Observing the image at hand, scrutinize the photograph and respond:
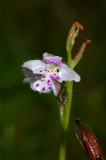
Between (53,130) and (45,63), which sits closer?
(45,63)

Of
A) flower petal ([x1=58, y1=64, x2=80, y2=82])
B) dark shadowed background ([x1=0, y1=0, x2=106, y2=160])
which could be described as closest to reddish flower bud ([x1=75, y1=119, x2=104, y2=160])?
flower petal ([x1=58, y1=64, x2=80, y2=82])

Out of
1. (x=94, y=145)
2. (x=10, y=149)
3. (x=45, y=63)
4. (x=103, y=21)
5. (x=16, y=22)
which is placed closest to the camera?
(x=94, y=145)

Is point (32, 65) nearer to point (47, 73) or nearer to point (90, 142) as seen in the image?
point (47, 73)

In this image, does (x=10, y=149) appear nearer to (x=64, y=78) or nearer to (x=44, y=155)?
(x=44, y=155)

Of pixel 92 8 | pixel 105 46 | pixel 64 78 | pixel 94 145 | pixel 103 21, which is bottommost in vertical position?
pixel 94 145

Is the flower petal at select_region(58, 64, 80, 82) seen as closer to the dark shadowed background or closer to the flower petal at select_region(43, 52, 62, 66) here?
the flower petal at select_region(43, 52, 62, 66)

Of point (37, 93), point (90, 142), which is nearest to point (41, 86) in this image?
point (90, 142)

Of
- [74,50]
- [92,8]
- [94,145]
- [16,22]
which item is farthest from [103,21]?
[94,145]
